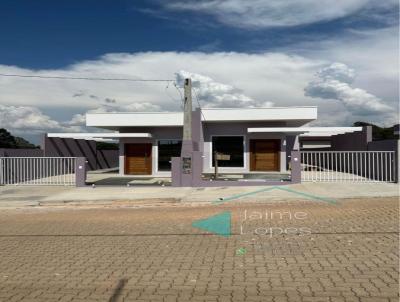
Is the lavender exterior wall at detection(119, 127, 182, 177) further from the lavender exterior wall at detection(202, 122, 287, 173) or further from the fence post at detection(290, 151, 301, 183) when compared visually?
the fence post at detection(290, 151, 301, 183)

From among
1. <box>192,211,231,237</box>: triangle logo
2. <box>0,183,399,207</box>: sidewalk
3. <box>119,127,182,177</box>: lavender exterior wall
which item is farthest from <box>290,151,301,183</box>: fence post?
<box>119,127,182,177</box>: lavender exterior wall

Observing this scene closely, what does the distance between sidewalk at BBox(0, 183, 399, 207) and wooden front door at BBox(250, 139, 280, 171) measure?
27.3ft

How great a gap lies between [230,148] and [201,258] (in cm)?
2000

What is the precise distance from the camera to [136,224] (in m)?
10.2

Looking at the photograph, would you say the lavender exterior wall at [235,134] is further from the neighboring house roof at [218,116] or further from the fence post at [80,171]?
the fence post at [80,171]

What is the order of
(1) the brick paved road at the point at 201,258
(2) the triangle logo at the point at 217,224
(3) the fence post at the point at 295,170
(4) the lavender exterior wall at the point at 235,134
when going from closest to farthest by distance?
(1) the brick paved road at the point at 201,258 < (2) the triangle logo at the point at 217,224 < (3) the fence post at the point at 295,170 < (4) the lavender exterior wall at the point at 235,134

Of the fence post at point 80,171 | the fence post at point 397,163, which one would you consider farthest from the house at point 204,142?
the fence post at point 397,163

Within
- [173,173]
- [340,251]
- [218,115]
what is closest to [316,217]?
[340,251]

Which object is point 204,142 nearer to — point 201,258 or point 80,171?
point 80,171

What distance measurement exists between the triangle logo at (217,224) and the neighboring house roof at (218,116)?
14118mm

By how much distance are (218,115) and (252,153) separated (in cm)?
313

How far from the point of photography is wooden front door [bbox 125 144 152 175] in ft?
87.4

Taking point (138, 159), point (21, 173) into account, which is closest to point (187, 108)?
point (138, 159)

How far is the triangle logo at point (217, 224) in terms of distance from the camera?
909cm
